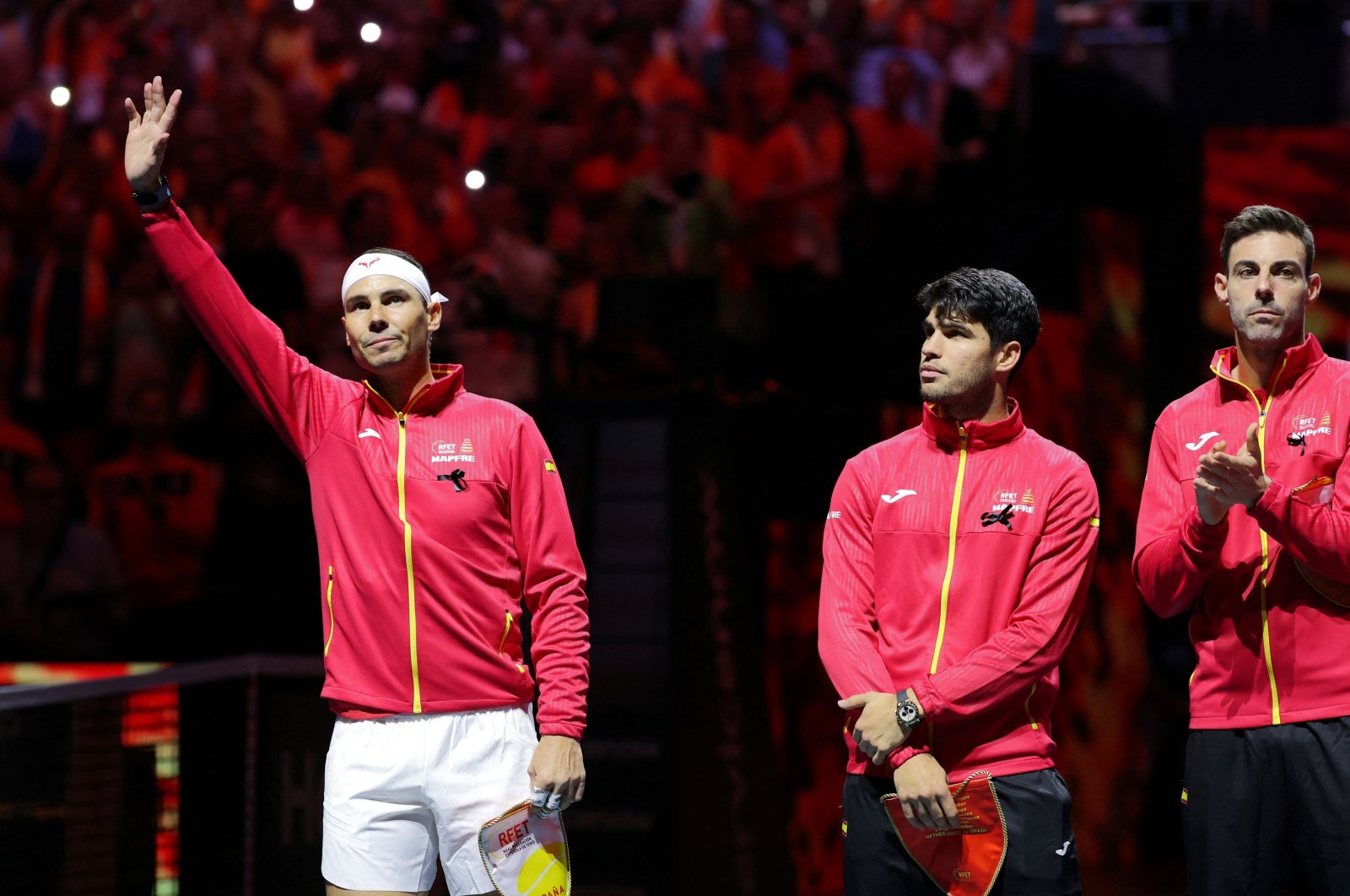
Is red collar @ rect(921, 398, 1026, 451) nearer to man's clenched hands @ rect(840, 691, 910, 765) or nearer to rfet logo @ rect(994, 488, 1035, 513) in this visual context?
rfet logo @ rect(994, 488, 1035, 513)

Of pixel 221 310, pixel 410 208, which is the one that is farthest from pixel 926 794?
pixel 410 208

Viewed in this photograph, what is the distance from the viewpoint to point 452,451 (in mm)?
3371

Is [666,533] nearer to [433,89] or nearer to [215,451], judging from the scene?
[215,451]

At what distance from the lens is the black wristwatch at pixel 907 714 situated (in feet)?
9.84

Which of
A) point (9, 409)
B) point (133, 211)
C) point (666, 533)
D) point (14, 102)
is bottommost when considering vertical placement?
point (666, 533)

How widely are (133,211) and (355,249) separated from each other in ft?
4.30

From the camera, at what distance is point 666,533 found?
6.38 meters

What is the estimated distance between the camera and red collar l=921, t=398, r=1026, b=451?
128 inches

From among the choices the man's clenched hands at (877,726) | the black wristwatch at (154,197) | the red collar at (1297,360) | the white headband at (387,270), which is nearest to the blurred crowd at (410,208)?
the white headband at (387,270)

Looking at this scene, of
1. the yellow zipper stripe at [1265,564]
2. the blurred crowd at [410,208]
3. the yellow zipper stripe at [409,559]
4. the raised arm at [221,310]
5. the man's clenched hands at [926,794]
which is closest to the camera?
the man's clenched hands at [926,794]

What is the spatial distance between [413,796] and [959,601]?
113 centimetres

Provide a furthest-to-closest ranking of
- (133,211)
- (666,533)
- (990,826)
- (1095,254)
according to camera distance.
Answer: (133,211) < (1095,254) < (666,533) < (990,826)

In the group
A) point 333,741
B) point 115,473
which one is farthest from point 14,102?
point 333,741

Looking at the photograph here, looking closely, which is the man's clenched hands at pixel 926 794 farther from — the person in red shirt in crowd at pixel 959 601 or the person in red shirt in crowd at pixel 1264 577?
the person in red shirt in crowd at pixel 1264 577
